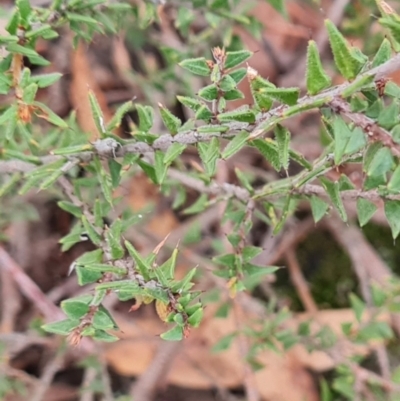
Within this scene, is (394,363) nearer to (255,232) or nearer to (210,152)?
(255,232)

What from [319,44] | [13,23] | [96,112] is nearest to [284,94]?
[96,112]

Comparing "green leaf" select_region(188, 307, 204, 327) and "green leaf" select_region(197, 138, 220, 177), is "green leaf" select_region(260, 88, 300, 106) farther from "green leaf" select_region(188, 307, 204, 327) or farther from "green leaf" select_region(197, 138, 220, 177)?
"green leaf" select_region(188, 307, 204, 327)

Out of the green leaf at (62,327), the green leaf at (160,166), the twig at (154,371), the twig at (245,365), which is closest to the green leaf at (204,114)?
the green leaf at (160,166)

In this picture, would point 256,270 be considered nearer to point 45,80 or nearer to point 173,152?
point 173,152

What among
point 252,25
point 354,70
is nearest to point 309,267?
point 252,25

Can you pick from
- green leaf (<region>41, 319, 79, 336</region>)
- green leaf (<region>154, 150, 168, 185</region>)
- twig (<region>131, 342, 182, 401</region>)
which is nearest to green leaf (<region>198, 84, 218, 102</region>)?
green leaf (<region>154, 150, 168, 185</region>)

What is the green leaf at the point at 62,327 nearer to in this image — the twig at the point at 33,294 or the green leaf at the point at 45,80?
the green leaf at the point at 45,80

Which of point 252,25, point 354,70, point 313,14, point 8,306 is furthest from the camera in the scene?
point 313,14
